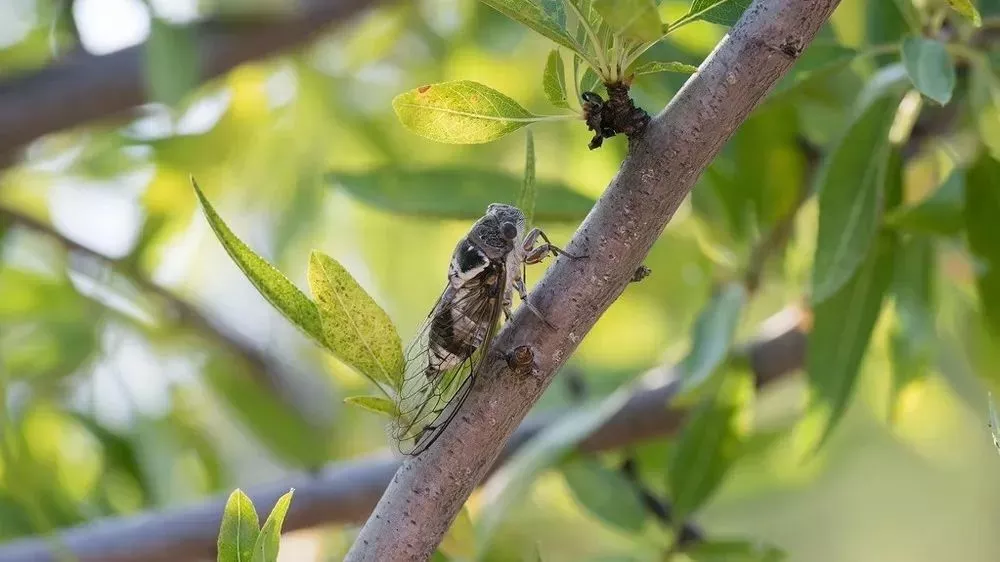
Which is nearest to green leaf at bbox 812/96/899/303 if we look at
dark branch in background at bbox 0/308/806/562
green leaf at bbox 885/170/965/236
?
green leaf at bbox 885/170/965/236

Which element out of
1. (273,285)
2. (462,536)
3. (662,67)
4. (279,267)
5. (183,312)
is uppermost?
(662,67)

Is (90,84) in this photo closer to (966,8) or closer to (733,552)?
(733,552)

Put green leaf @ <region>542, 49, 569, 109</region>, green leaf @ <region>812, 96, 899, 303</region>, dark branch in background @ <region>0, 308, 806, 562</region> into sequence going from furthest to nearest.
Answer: dark branch in background @ <region>0, 308, 806, 562</region> < green leaf @ <region>812, 96, 899, 303</region> < green leaf @ <region>542, 49, 569, 109</region>

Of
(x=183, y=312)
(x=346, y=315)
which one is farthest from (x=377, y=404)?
(x=183, y=312)

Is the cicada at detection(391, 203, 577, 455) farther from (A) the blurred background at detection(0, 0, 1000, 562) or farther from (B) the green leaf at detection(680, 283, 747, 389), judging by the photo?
(A) the blurred background at detection(0, 0, 1000, 562)

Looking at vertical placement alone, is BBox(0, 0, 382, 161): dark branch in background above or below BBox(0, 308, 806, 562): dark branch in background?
above

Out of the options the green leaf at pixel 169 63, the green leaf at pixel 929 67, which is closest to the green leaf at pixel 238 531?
the green leaf at pixel 929 67

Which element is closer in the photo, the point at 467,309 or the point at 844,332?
the point at 467,309
